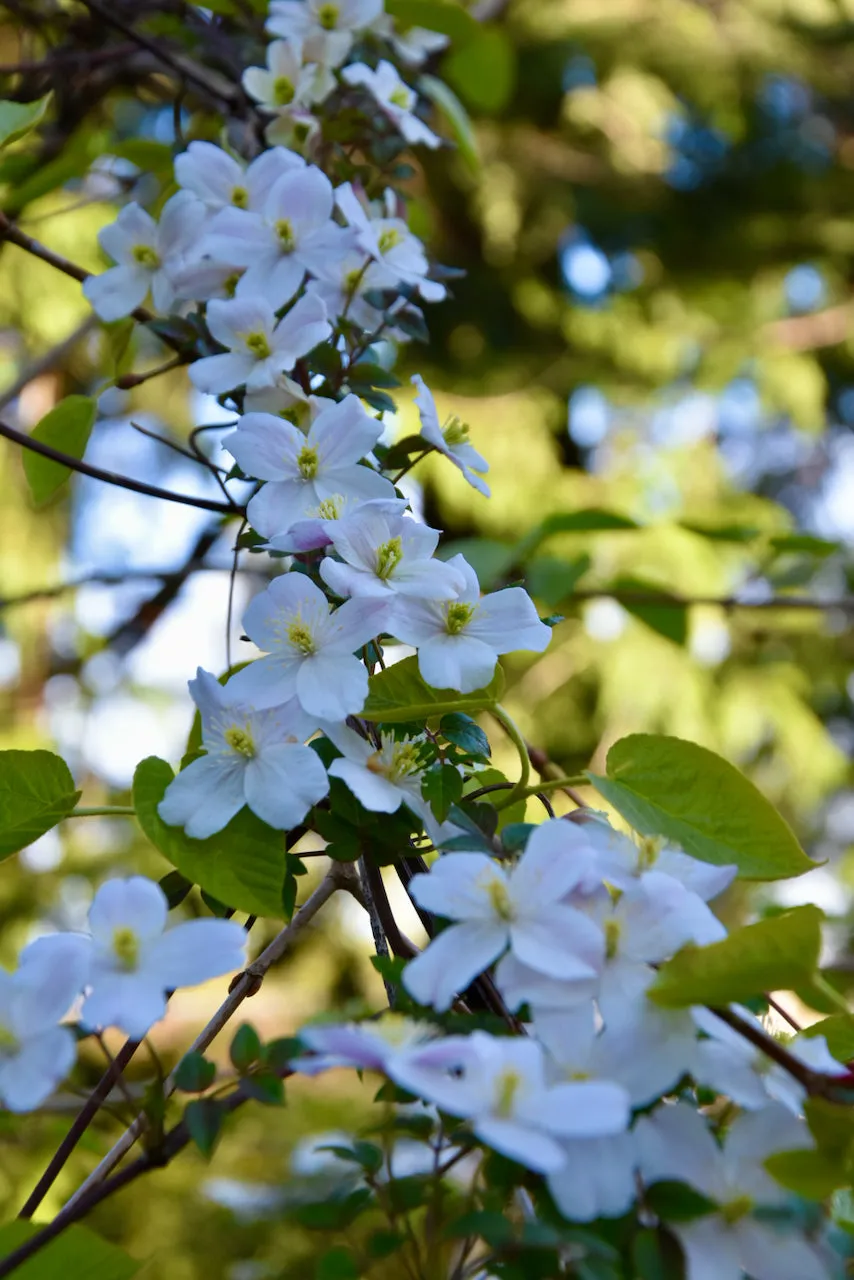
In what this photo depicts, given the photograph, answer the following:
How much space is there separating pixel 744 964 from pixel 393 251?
1.49ft

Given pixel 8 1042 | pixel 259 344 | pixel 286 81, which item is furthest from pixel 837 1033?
pixel 286 81

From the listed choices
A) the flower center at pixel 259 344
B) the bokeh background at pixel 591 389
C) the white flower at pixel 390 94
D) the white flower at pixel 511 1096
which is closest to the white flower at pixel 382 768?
the white flower at pixel 511 1096

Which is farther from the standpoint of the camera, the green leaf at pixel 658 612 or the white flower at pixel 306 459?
the green leaf at pixel 658 612

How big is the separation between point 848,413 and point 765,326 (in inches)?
52.1

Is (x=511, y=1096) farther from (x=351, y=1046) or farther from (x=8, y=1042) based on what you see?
(x=8, y=1042)

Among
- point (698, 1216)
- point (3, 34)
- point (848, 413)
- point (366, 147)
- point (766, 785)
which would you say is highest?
point (366, 147)

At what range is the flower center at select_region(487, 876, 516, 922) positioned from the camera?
34 cm

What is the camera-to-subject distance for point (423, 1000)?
33 centimetres

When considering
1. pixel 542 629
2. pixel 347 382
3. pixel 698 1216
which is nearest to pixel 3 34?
pixel 347 382

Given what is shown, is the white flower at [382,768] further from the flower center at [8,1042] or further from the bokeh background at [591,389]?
the bokeh background at [591,389]

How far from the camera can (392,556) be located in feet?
1.41

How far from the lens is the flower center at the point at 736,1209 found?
1.03 feet

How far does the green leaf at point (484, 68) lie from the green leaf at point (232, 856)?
0.84m

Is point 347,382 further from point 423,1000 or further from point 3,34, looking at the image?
point 3,34
